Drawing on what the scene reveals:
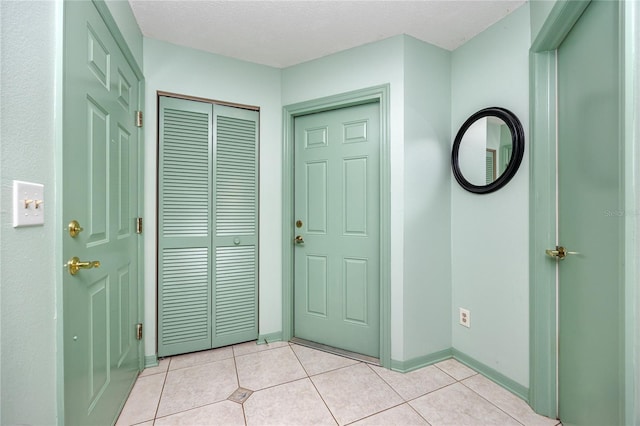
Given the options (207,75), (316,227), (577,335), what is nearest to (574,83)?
(577,335)

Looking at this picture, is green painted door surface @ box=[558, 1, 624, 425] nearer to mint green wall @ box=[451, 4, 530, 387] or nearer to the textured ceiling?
mint green wall @ box=[451, 4, 530, 387]

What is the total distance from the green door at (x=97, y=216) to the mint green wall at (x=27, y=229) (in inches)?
2.7

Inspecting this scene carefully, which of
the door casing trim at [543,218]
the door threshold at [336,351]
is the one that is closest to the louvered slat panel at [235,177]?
the door threshold at [336,351]

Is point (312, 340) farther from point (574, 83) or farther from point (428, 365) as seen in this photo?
point (574, 83)

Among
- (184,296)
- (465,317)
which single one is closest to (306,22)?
(184,296)

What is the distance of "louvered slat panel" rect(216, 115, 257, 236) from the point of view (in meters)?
2.29

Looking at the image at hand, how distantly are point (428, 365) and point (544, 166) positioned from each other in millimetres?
1486

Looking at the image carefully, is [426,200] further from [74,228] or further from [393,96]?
[74,228]

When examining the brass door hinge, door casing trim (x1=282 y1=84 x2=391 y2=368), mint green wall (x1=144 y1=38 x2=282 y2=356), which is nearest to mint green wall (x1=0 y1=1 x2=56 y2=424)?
the brass door hinge

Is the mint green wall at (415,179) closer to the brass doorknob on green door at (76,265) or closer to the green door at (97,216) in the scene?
the green door at (97,216)

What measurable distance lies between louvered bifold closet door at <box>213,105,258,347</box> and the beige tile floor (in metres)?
0.28

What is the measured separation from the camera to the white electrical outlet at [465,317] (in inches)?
80.3

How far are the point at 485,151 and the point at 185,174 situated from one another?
213 centimetres

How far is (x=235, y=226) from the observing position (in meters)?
2.35
